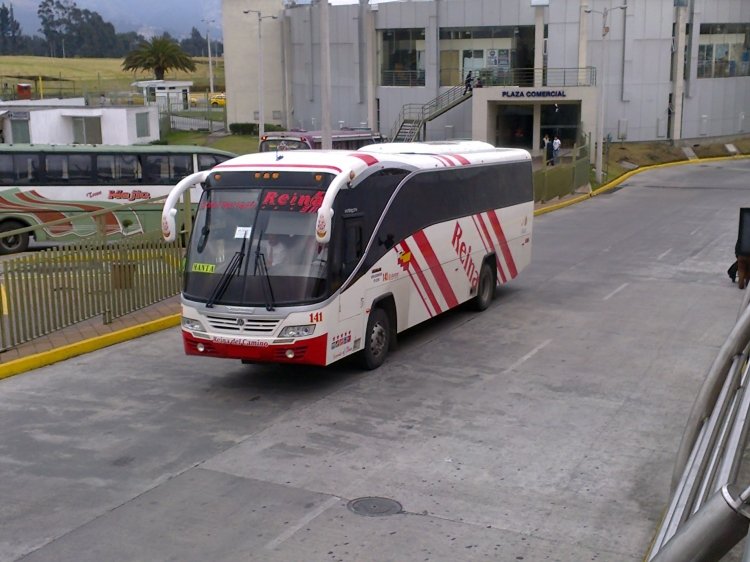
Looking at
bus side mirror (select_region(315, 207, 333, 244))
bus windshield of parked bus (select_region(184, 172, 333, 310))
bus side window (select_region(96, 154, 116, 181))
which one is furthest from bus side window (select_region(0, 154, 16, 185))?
bus side mirror (select_region(315, 207, 333, 244))

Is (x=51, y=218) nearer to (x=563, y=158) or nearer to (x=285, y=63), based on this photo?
(x=563, y=158)

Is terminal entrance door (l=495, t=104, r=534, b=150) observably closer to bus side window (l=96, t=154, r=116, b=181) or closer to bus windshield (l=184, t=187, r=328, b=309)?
bus side window (l=96, t=154, r=116, b=181)

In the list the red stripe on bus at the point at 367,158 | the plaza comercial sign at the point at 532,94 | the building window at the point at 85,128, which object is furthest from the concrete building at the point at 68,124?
the red stripe on bus at the point at 367,158

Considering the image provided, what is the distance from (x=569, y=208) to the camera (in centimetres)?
3572

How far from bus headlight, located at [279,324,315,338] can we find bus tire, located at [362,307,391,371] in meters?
1.46

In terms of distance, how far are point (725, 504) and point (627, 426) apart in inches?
280

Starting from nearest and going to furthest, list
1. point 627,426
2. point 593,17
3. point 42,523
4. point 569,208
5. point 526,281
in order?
point 42,523
point 627,426
point 526,281
point 569,208
point 593,17

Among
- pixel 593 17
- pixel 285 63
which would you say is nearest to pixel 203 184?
pixel 593 17

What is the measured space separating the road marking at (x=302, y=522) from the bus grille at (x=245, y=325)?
328 cm

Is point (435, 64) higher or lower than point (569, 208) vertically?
higher

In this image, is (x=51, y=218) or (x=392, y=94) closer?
(x=51, y=218)

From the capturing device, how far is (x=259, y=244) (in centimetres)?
1222

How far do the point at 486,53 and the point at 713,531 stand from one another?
56143mm

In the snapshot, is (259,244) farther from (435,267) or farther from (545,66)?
(545,66)
